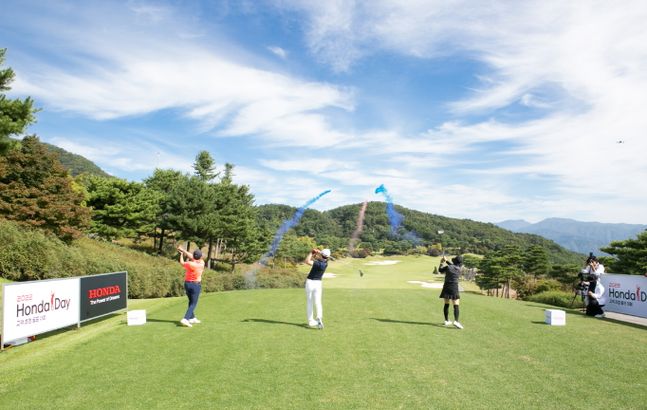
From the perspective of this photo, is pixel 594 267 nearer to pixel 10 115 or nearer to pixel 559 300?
pixel 559 300

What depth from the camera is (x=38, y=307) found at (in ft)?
43.2

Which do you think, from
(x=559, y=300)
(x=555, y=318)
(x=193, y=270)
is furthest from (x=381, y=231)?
(x=193, y=270)

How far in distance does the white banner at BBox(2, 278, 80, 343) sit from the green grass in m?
0.51

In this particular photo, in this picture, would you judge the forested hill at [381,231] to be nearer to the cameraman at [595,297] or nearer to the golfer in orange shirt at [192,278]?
the cameraman at [595,297]

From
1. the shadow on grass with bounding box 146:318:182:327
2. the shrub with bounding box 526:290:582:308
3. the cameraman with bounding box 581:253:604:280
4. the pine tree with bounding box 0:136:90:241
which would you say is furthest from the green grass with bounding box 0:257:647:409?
the pine tree with bounding box 0:136:90:241

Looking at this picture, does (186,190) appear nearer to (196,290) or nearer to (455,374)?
(196,290)

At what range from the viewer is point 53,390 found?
803cm

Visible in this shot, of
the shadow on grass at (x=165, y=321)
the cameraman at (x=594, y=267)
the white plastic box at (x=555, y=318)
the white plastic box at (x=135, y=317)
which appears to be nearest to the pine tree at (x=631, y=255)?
the cameraman at (x=594, y=267)

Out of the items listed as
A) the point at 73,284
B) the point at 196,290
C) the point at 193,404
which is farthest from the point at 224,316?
the point at 193,404

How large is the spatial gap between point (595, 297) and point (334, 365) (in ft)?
45.3

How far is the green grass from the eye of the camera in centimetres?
731

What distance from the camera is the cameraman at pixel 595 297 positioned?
17391mm

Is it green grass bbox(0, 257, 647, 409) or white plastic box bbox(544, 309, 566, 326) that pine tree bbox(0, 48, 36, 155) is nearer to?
green grass bbox(0, 257, 647, 409)

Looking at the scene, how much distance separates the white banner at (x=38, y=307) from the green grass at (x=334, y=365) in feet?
1.68
